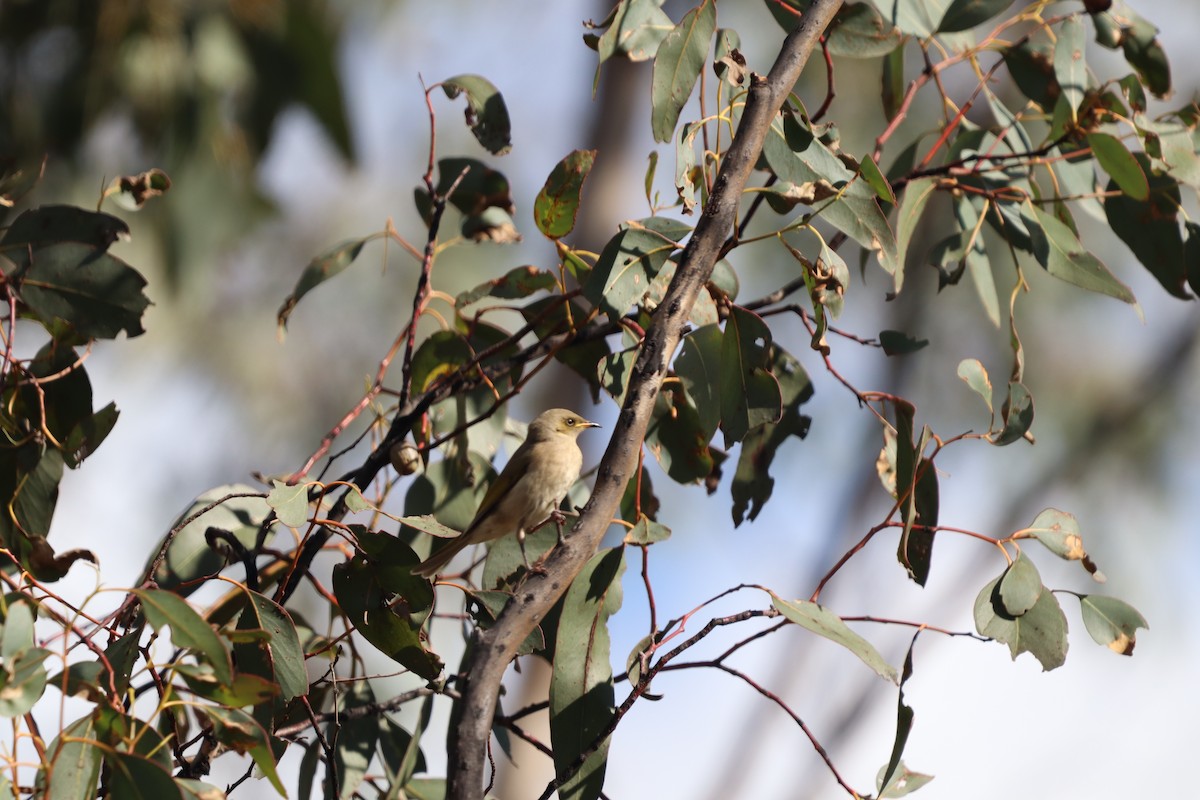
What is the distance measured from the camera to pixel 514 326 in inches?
320

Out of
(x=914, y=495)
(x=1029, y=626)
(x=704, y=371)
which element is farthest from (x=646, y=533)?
(x=1029, y=626)

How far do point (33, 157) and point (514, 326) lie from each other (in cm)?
337

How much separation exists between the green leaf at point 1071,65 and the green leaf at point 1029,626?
70cm

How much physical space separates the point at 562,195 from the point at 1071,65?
80cm

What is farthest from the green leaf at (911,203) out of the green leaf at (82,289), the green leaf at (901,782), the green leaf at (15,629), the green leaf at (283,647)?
the green leaf at (15,629)

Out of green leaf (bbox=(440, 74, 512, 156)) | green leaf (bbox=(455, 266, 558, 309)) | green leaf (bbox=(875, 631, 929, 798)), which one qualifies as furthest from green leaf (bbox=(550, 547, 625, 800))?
green leaf (bbox=(440, 74, 512, 156))

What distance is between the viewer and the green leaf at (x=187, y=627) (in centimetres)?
112

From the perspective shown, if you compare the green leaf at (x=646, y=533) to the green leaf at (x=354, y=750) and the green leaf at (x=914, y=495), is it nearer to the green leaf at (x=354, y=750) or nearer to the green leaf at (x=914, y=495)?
the green leaf at (x=914, y=495)

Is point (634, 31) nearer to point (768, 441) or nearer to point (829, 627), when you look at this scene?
point (768, 441)

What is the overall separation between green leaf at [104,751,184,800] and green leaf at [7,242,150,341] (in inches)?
25.9

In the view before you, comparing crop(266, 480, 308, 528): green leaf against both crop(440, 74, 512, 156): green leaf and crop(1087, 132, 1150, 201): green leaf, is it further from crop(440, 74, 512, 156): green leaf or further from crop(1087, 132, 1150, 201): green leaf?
crop(1087, 132, 1150, 201): green leaf

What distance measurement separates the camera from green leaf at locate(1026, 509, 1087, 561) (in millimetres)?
1541

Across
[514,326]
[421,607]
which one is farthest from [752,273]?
[421,607]

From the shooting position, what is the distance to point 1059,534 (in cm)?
155
